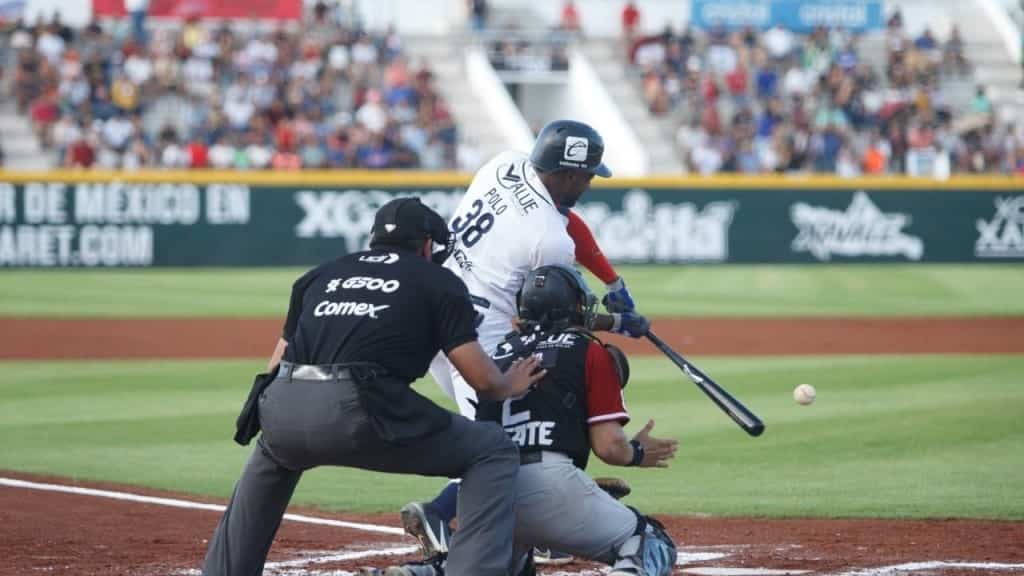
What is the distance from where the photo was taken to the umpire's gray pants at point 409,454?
19.4ft

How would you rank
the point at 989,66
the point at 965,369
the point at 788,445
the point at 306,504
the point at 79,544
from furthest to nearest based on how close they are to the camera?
the point at 989,66
the point at 965,369
the point at 788,445
the point at 306,504
the point at 79,544

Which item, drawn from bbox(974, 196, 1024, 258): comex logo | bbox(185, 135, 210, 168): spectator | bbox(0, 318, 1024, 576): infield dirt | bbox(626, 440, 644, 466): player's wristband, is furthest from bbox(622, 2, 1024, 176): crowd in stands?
bbox(626, 440, 644, 466): player's wristband

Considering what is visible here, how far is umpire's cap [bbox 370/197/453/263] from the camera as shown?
20.4 feet

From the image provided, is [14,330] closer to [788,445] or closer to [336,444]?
[788,445]

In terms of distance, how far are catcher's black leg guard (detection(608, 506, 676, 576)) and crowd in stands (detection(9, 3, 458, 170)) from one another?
23.1 meters

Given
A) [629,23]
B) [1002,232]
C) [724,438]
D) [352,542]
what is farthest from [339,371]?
[629,23]

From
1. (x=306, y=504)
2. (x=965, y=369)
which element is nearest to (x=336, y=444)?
(x=306, y=504)

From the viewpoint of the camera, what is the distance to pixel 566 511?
6227 millimetres

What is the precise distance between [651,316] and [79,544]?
46.3ft

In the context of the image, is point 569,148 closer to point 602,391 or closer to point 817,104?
point 602,391

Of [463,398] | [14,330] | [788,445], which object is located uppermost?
[463,398]

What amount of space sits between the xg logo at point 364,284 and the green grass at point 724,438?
3581 millimetres

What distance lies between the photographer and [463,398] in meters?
7.29

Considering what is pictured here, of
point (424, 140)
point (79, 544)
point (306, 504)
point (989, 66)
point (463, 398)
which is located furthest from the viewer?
point (989, 66)
